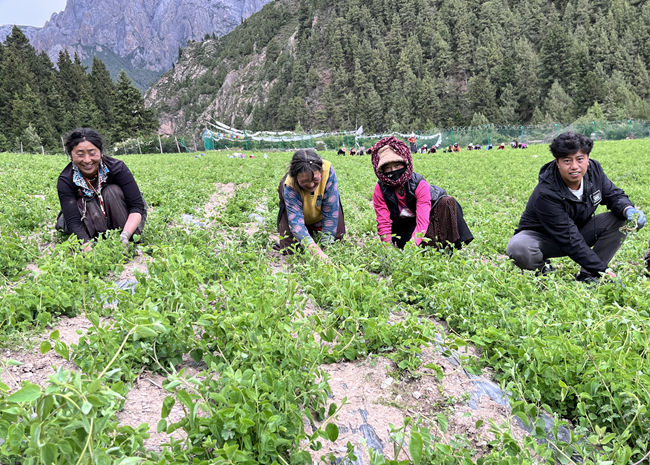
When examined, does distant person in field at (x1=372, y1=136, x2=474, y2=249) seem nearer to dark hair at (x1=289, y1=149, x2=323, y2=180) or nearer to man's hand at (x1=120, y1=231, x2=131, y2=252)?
dark hair at (x1=289, y1=149, x2=323, y2=180)

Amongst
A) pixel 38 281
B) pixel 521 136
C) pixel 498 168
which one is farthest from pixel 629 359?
pixel 521 136

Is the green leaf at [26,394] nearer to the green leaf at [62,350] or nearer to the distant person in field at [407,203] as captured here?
the green leaf at [62,350]

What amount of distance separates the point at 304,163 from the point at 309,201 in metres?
0.57

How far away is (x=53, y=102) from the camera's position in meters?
61.1

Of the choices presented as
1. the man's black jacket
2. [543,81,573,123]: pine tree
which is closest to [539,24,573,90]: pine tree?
[543,81,573,123]: pine tree

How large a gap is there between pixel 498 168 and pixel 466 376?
690 inches

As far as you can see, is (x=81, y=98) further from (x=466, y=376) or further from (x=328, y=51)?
(x=328, y=51)

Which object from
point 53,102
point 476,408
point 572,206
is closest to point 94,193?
point 476,408

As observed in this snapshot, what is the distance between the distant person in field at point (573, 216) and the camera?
4.25 m

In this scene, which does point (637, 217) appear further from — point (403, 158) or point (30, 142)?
point (30, 142)

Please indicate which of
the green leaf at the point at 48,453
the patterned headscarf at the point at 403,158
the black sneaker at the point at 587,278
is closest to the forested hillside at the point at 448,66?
the black sneaker at the point at 587,278

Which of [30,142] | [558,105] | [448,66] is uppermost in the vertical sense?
[448,66]

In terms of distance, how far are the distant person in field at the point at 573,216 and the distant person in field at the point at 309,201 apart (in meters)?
1.95

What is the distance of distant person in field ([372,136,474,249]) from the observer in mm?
4875
